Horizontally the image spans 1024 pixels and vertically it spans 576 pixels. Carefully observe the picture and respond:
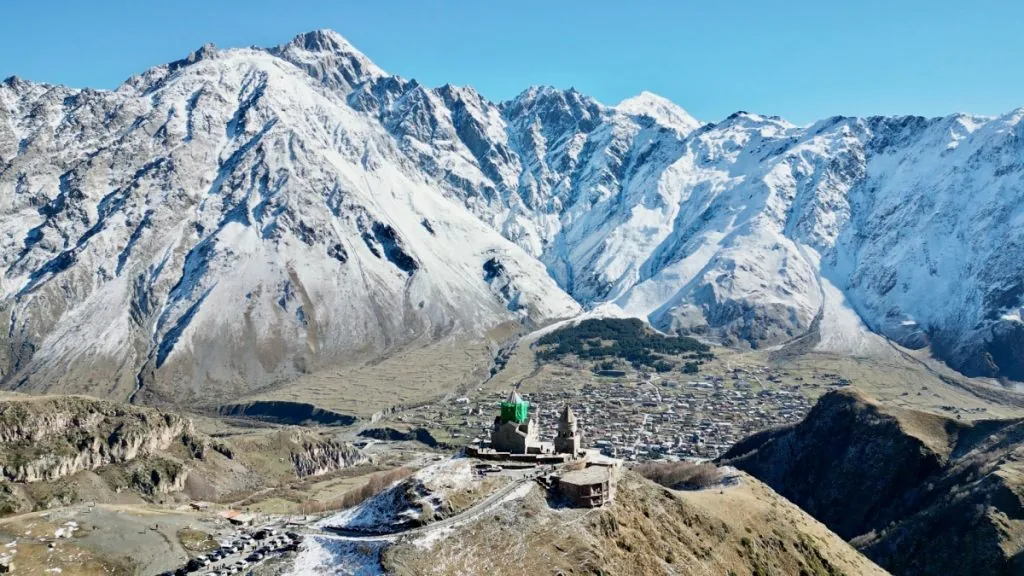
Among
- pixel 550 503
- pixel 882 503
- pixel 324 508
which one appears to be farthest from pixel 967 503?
pixel 324 508

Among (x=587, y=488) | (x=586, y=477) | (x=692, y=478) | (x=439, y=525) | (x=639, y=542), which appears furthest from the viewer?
(x=692, y=478)

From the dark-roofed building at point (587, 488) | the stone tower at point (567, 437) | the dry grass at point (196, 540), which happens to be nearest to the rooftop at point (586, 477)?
the dark-roofed building at point (587, 488)

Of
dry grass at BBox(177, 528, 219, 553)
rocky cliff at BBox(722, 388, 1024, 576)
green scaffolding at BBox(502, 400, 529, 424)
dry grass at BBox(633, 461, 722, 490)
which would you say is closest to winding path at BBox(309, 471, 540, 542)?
green scaffolding at BBox(502, 400, 529, 424)

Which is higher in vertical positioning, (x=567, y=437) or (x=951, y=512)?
(x=567, y=437)

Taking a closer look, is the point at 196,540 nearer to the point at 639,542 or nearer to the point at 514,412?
the point at 514,412

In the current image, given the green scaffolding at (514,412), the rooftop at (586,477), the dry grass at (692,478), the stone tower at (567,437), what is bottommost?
the dry grass at (692,478)

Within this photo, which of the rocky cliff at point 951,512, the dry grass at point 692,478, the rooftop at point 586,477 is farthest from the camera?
the dry grass at point 692,478

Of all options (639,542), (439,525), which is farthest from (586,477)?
(439,525)

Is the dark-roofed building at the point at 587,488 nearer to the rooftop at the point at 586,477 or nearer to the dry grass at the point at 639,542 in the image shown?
the rooftop at the point at 586,477

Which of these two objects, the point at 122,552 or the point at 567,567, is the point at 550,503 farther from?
the point at 122,552
